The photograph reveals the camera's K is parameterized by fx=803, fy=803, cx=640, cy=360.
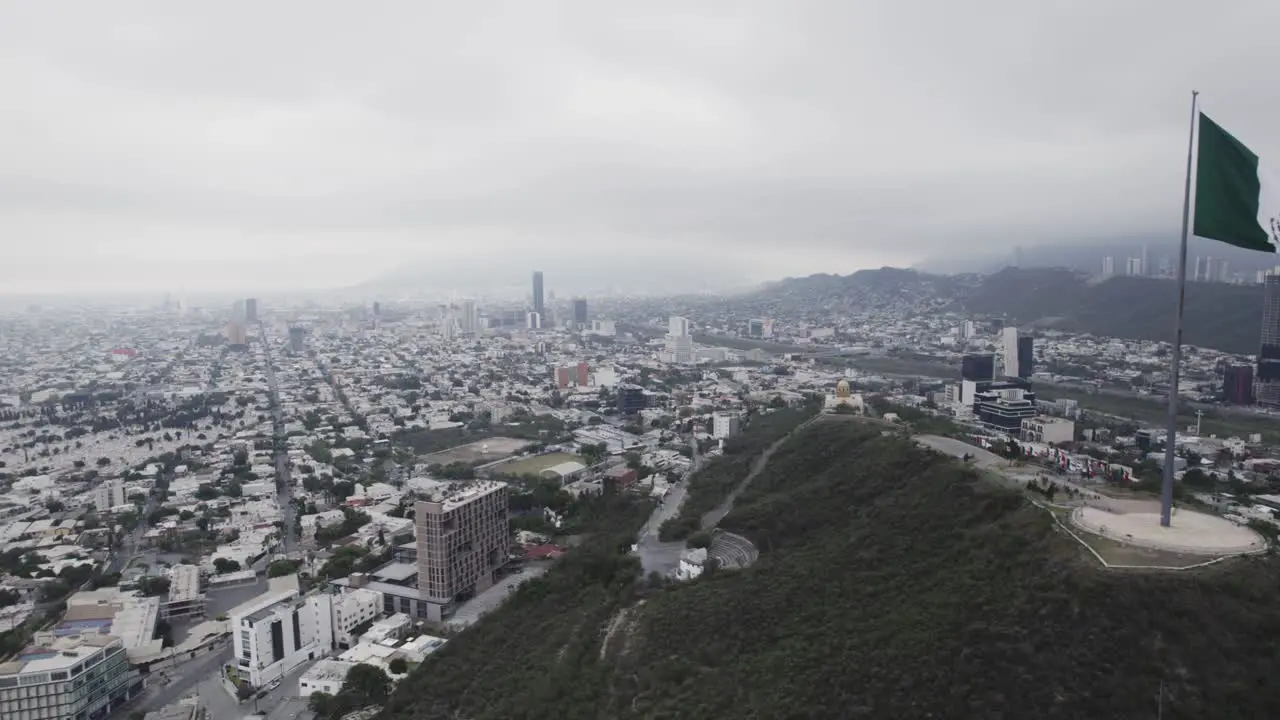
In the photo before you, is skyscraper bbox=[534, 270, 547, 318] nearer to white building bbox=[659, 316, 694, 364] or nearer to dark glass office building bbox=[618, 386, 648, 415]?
white building bbox=[659, 316, 694, 364]

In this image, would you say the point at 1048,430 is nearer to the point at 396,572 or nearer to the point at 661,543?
the point at 661,543

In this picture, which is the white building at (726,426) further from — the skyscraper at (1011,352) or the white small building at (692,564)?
the skyscraper at (1011,352)

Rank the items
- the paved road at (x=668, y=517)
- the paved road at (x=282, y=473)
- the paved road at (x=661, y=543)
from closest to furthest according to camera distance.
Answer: the paved road at (x=661, y=543), the paved road at (x=668, y=517), the paved road at (x=282, y=473)

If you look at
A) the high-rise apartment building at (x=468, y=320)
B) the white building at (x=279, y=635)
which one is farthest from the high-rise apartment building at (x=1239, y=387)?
the high-rise apartment building at (x=468, y=320)

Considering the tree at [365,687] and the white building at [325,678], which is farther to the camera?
the white building at [325,678]

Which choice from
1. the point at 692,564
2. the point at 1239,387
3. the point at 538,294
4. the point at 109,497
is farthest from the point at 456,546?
the point at 538,294
